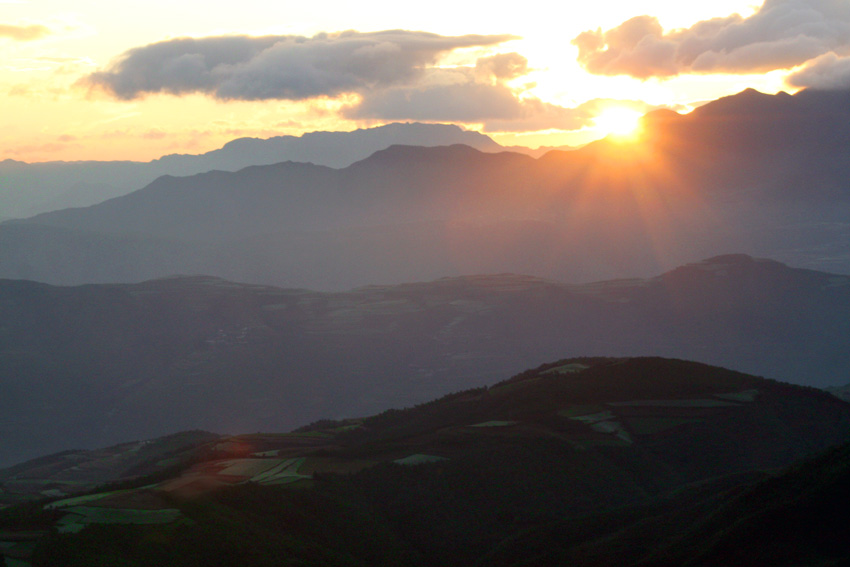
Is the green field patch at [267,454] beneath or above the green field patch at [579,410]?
above

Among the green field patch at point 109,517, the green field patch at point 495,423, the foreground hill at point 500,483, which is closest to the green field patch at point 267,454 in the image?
the foreground hill at point 500,483

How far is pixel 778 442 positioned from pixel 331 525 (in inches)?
A: 1856

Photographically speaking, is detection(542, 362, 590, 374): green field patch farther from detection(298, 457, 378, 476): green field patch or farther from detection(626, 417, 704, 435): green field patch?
detection(298, 457, 378, 476): green field patch

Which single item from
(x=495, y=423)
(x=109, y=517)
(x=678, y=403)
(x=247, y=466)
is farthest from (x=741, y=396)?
(x=109, y=517)

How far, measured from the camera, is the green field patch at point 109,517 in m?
52.2

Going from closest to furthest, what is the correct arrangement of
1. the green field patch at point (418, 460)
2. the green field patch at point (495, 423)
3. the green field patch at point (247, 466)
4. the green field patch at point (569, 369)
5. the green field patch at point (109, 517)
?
the green field patch at point (109, 517), the green field patch at point (247, 466), the green field patch at point (418, 460), the green field patch at point (495, 423), the green field patch at point (569, 369)

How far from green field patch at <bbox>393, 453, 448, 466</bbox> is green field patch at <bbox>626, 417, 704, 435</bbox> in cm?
2173

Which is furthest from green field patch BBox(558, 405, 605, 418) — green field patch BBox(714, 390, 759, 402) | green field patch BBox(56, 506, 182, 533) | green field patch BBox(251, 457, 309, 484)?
green field patch BBox(56, 506, 182, 533)

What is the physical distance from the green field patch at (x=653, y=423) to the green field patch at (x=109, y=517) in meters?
48.3

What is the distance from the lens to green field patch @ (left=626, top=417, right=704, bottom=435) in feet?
267

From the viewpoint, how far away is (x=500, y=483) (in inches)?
2781

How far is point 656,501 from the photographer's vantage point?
2507 inches

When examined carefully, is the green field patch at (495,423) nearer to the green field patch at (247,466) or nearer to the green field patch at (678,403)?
the green field patch at (678,403)

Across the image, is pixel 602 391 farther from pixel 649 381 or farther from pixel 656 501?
pixel 656 501
